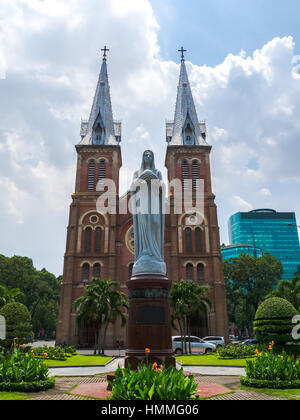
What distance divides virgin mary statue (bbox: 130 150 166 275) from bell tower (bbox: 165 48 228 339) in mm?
23440

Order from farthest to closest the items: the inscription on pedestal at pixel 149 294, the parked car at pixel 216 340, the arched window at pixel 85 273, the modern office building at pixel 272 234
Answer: the modern office building at pixel 272 234, the arched window at pixel 85 273, the parked car at pixel 216 340, the inscription on pedestal at pixel 149 294

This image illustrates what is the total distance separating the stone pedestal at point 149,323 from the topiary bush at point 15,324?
8588 mm

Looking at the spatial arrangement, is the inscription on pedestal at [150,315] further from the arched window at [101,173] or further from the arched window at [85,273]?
the arched window at [101,173]

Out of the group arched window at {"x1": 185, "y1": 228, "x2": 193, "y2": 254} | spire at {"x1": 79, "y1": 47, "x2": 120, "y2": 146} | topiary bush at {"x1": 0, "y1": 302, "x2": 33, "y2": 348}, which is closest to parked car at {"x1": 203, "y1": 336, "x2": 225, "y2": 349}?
arched window at {"x1": 185, "y1": 228, "x2": 193, "y2": 254}

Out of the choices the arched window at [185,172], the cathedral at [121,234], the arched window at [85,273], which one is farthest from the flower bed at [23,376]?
the arched window at [185,172]

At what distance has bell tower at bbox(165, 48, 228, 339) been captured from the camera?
108 ft

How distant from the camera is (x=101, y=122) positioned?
138 feet

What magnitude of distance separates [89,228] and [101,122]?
14.3 metres

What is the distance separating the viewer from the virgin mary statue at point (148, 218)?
33.0ft

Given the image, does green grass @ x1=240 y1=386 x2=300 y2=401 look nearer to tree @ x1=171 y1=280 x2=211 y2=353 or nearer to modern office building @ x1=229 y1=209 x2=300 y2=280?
tree @ x1=171 y1=280 x2=211 y2=353

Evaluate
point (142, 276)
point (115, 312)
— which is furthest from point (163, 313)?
point (115, 312)

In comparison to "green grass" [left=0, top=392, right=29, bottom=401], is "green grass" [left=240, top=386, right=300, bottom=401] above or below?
below

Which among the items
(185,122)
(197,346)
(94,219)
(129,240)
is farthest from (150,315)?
(185,122)

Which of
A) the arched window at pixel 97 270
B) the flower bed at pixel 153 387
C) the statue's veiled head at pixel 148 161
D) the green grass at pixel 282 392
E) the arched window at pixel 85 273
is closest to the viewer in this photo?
the flower bed at pixel 153 387
